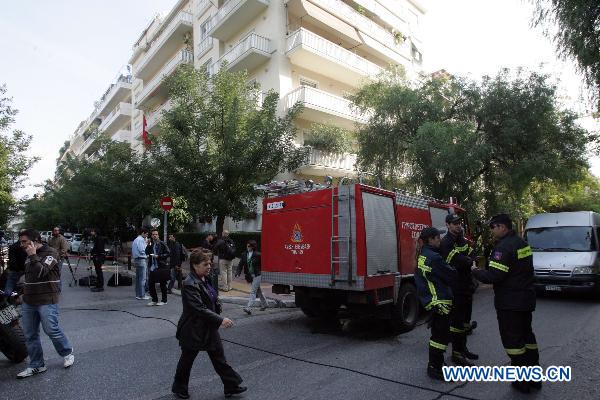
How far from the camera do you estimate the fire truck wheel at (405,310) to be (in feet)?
23.6

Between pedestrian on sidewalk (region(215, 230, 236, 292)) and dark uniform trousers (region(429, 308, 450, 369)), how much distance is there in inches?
308

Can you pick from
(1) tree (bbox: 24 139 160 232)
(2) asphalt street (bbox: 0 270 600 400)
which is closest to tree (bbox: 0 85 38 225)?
(1) tree (bbox: 24 139 160 232)

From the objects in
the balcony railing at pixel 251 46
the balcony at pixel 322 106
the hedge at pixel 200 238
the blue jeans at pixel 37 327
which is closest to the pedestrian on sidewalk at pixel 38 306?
the blue jeans at pixel 37 327

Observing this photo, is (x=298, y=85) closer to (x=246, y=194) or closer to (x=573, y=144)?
(x=246, y=194)

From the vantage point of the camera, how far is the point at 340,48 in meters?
21.3

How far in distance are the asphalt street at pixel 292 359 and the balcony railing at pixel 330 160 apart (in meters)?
10.9

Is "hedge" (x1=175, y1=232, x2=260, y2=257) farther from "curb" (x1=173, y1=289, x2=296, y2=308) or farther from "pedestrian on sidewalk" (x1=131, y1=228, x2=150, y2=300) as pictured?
"pedestrian on sidewalk" (x1=131, y1=228, x2=150, y2=300)

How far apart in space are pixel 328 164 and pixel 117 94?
1339 inches

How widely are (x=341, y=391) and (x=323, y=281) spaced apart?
283 centimetres

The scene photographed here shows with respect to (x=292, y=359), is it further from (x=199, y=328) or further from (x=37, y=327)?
(x=37, y=327)

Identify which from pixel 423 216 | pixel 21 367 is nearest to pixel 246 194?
pixel 423 216

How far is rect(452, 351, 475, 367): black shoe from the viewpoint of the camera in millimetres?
5227

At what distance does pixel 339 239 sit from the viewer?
23.1 feet

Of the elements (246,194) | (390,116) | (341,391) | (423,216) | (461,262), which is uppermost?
(390,116)
